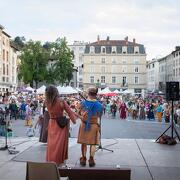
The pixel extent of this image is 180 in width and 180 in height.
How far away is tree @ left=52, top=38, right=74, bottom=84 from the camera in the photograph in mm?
70250

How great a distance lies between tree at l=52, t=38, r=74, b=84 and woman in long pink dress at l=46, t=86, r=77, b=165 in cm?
6247

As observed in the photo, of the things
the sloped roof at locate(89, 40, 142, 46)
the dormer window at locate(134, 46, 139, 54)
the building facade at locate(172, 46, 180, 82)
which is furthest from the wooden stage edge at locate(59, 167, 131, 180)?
the sloped roof at locate(89, 40, 142, 46)

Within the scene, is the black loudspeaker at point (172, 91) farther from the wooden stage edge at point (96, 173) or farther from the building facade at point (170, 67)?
the building facade at point (170, 67)

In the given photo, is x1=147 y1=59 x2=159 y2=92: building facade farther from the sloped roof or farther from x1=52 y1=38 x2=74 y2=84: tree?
x1=52 y1=38 x2=74 y2=84: tree

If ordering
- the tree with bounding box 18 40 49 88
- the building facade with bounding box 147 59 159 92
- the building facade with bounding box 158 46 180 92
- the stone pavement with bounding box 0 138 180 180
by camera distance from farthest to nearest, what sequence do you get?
the building facade with bounding box 147 59 159 92
the building facade with bounding box 158 46 180 92
the tree with bounding box 18 40 49 88
the stone pavement with bounding box 0 138 180 180

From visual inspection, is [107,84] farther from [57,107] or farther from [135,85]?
[57,107]

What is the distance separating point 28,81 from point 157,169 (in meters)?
61.0

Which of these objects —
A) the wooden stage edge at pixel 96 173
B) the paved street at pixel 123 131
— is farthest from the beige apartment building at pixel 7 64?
the wooden stage edge at pixel 96 173

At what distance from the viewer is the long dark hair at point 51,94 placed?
757 centimetres

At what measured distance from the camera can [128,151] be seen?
36.2 feet

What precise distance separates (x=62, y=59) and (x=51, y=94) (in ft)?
207

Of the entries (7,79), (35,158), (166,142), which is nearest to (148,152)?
(166,142)

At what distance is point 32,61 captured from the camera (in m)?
67.7

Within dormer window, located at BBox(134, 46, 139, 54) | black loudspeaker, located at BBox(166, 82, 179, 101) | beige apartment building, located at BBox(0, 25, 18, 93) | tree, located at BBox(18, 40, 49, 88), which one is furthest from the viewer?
dormer window, located at BBox(134, 46, 139, 54)
